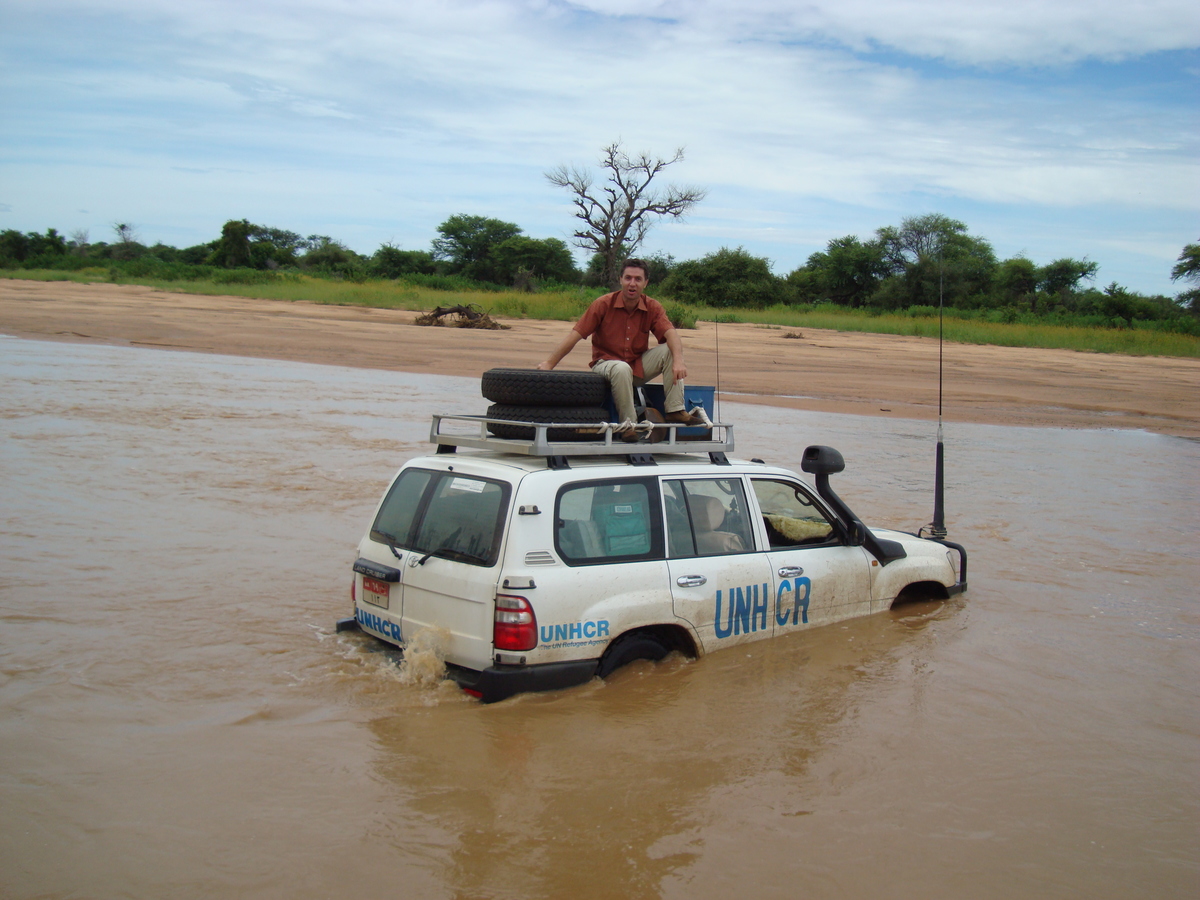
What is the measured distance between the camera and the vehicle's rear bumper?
Result: 4656 millimetres

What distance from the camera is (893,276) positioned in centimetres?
5166

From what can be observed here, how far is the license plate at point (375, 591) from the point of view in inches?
206

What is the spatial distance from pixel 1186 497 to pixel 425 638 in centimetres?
1159

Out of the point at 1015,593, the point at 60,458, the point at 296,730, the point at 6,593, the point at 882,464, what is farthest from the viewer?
the point at 882,464

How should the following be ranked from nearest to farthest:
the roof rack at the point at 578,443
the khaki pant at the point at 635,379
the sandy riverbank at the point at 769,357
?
the roof rack at the point at 578,443
the khaki pant at the point at 635,379
the sandy riverbank at the point at 769,357

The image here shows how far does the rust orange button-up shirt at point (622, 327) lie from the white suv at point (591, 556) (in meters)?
0.92

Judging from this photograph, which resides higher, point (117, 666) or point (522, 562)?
point (522, 562)

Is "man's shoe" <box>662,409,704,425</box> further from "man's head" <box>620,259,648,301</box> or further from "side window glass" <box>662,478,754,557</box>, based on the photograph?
"man's head" <box>620,259,648,301</box>

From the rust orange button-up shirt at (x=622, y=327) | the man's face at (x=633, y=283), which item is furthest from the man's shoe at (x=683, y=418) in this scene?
the man's face at (x=633, y=283)

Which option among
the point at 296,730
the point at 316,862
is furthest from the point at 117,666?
the point at 316,862

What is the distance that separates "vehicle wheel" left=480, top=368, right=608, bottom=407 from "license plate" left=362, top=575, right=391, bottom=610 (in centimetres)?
115

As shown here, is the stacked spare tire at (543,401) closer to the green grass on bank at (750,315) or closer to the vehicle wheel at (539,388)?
the vehicle wheel at (539,388)

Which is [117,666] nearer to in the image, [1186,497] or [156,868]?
[156,868]

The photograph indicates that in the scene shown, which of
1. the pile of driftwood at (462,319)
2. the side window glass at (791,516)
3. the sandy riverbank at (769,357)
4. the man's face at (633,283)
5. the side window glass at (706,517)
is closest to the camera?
the side window glass at (706,517)
